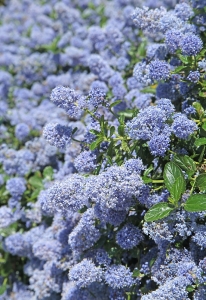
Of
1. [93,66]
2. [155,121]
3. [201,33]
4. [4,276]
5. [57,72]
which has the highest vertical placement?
[201,33]

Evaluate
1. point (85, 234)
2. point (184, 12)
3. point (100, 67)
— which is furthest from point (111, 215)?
point (100, 67)

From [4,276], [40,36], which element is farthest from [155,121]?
[40,36]

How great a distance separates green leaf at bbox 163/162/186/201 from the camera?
5.75 feet

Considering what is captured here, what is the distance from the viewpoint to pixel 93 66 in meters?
2.95

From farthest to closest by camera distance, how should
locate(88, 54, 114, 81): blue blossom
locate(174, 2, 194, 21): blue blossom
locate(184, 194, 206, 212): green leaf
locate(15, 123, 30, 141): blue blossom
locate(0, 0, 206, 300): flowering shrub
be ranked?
locate(15, 123, 30, 141): blue blossom → locate(88, 54, 114, 81): blue blossom → locate(174, 2, 194, 21): blue blossom → locate(0, 0, 206, 300): flowering shrub → locate(184, 194, 206, 212): green leaf

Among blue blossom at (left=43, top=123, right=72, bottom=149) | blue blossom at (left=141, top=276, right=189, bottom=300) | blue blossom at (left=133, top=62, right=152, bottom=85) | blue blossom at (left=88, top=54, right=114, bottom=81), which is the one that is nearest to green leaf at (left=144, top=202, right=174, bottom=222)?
blue blossom at (left=141, top=276, right=189, bottom=300)

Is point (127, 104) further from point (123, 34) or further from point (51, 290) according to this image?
point (51, 290)

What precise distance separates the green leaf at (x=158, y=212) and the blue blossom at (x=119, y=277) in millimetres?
345

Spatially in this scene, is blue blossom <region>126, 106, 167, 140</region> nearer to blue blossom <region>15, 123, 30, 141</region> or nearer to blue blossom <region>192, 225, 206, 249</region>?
blue blossom <region>192, 225, 206, 249</region>

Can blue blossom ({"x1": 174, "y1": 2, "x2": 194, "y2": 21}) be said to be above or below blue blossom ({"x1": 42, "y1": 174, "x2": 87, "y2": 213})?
above

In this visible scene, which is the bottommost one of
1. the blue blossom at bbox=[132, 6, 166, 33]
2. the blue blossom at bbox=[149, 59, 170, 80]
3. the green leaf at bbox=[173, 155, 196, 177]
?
the green leaf at bbox=[173, 155, 196, 177]

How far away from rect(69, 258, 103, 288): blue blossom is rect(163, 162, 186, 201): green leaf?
0.48m

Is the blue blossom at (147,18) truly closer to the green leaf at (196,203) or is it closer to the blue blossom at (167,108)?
the blue blossom at (167,108)

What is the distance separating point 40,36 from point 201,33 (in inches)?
70.1
